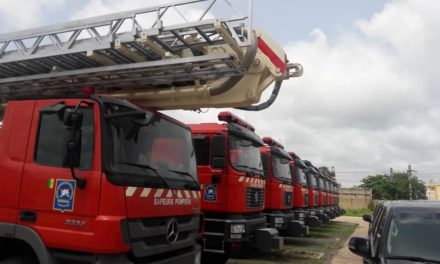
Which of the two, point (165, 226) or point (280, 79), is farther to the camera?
point (280, 79)

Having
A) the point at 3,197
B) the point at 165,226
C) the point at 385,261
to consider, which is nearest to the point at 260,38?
the point at 165,226

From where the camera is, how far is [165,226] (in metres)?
4.89

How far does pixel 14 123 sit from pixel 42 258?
151 centimetres

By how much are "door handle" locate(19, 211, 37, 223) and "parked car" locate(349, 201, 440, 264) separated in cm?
342

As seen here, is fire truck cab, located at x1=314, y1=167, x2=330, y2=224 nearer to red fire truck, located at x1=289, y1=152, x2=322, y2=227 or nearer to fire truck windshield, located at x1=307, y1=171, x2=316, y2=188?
fire truck windshield, located at x1=307, y1=171, x2=316, y2=188

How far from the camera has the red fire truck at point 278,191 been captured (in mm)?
11172

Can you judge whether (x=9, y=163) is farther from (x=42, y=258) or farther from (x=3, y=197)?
(x=42, y=258)

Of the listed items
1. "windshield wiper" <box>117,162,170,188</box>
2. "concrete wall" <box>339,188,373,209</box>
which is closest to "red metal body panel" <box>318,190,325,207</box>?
"windshield wiper" <box>117,162,170,188</box>

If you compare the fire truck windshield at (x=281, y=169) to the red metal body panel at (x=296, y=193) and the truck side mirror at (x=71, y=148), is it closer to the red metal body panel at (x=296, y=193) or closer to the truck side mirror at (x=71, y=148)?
the red metal body panel at (x=296, y=193)

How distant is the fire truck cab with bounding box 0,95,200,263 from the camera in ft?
13.9

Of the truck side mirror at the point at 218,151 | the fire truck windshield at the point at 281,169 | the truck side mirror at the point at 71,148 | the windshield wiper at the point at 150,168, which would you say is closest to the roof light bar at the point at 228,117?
the truck side mirror at the point at 218,151

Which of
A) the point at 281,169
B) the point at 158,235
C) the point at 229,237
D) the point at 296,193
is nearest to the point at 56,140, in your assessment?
the point at 158,235

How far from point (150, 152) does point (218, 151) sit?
3022 mm

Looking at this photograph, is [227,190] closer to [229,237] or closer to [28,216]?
[229,237]
